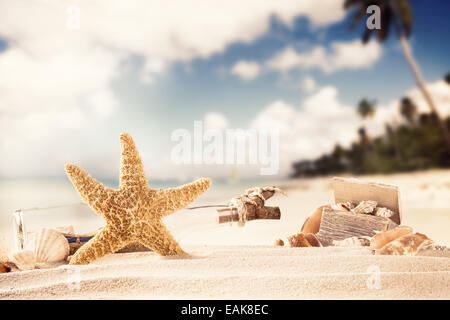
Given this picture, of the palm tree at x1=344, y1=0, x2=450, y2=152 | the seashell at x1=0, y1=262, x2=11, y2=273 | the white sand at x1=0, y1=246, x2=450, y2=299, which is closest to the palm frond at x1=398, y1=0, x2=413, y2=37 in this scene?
→ the palm tree at x1=344, y1=0, x2=450, y2=152

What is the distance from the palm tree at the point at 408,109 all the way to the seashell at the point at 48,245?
7381mm

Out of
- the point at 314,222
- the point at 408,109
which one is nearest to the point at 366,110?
the point at 408,109

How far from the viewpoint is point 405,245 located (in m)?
2.36

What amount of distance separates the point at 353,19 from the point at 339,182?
20.5 feet

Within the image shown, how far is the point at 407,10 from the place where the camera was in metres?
8.12

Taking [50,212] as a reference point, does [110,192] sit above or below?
above

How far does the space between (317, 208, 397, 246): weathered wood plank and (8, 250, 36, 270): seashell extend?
1887 millimetres

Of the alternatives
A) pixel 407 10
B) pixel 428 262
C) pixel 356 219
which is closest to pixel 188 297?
pixel 428 262

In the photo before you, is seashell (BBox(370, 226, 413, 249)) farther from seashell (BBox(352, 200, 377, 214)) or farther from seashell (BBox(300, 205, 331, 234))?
seashell (BBox(300, 205, 331, 234))

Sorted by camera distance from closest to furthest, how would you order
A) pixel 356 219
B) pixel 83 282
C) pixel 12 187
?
1. pixel 83 282
2. pixel 356 219
3. pixel 12 187

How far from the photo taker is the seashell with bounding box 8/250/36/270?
2.37m

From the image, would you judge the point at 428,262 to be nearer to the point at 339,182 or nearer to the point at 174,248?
the point at 339,182

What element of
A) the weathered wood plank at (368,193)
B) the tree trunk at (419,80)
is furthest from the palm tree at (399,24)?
the weathered wood plank at (368,193)

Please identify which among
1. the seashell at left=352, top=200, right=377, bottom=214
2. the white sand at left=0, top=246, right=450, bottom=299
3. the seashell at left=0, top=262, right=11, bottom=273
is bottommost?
the seashell at left=0, top=262, right=11, bottom=273
